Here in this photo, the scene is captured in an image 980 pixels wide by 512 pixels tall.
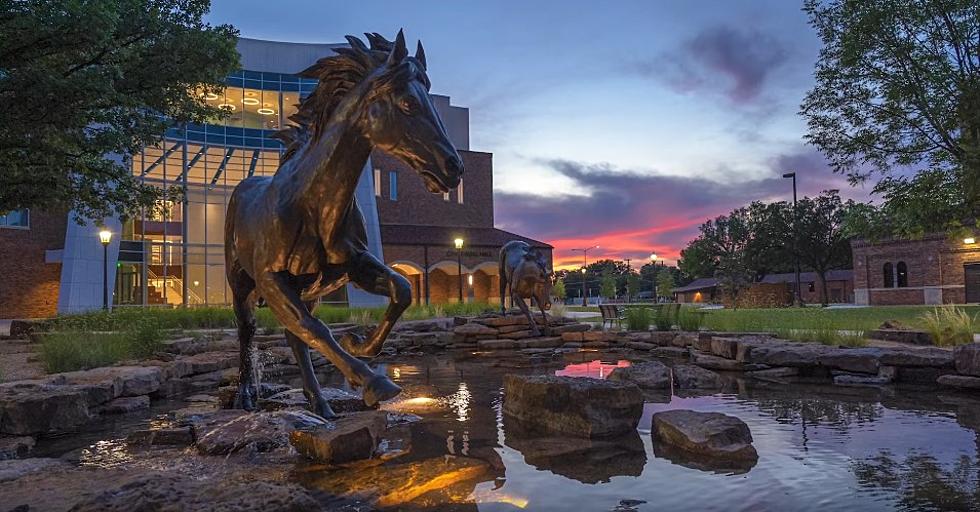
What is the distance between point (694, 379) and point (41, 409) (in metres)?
7.16

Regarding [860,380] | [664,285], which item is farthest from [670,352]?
[664,285]

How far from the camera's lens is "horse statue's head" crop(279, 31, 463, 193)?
11.7 ft

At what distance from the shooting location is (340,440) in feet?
13.2

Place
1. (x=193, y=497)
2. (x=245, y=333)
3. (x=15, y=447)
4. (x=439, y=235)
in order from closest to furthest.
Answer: (x=193, y=497)
(x=15, y=447)
(x=245, y=333)
(x=439, y=235)

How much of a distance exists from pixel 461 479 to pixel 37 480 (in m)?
2.37

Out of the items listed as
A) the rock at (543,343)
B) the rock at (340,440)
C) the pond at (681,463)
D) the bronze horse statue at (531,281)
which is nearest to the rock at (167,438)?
the pond at (681,463)

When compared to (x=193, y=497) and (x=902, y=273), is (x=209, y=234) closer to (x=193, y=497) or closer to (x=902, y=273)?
(x=193, y=497)

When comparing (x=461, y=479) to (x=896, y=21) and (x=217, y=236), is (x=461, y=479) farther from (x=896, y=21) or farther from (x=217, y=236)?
(x=217, y=236)

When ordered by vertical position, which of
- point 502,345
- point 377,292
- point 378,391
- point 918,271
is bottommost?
point 502,345

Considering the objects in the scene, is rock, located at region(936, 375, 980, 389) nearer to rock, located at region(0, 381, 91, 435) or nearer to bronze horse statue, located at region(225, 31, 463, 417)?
bronze horse statue, located at region(225, 31, 463, 417)

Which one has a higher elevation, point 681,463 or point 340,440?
point 340,440

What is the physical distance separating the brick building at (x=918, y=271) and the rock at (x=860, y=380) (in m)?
38.5

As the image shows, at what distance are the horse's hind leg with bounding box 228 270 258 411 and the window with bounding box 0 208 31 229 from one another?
112ft

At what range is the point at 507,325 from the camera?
1530 cm
